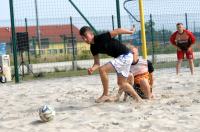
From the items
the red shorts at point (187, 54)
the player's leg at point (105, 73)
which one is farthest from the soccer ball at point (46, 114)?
the red shorts at point (187, 54)

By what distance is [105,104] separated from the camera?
7406mm

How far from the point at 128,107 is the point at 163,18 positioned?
978 cm

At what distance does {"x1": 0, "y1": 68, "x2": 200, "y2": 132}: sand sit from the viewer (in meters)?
5.64

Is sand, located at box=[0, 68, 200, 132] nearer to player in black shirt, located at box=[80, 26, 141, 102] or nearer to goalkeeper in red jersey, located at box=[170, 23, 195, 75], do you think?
player in black shirt, located at box=[80, 26, 141, 102]

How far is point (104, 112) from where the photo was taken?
6629mm

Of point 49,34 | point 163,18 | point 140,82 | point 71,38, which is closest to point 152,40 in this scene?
point 163,18

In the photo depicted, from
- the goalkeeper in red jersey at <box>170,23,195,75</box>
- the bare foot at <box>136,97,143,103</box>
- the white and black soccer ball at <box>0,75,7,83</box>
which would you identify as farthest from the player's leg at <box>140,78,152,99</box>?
the white and black soccer ball at <box>0,75,7,83</box>

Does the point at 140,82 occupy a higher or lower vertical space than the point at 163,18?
lower

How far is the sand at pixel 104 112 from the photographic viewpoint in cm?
564

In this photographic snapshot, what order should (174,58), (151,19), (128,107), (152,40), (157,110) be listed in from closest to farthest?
(157,110) → (128,107) → (151,19) → (152,40) → (174,58)

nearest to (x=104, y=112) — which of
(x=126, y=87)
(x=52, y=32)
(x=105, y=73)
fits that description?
(x=126, y=87)

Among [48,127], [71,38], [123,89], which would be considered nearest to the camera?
[48,127]

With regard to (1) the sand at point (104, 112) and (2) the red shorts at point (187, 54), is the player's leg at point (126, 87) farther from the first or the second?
(2) the red shorts at point (187, 54)

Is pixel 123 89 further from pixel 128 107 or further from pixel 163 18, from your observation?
pixel 163 18
